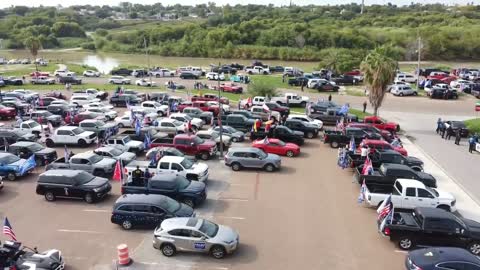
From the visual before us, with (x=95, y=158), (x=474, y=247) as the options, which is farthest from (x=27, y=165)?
(x=474, y=247)

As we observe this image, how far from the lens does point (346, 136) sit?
32.2 meters

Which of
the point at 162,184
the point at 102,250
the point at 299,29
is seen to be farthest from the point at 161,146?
the point at 299,29

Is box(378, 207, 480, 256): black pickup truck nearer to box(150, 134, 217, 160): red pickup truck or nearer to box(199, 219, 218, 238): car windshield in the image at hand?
box(199, 219, 218, 238): car windshield

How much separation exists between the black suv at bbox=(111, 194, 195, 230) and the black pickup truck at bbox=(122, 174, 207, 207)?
1.99m

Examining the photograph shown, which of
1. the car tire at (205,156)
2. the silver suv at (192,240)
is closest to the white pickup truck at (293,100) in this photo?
the car tire at (205,156)

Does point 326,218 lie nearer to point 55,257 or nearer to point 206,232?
point 206,232

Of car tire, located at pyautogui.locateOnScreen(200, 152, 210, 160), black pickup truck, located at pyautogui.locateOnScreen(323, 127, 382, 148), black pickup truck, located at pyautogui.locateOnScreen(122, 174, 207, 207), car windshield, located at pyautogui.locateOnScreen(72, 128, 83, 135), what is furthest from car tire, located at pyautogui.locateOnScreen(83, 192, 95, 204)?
black pickup truck, located at pyautogui.locateOnScreen(323, 127, 382, 148)

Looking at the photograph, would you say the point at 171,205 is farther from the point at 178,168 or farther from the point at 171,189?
the point at 178,168

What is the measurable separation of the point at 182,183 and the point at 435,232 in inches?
434

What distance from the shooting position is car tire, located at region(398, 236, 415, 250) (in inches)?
701

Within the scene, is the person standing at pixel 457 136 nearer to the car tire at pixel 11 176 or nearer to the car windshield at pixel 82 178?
the car windshield at pixel 82 178

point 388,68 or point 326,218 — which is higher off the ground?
point 388,68

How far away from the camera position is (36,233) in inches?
757

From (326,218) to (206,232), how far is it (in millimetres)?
6159
